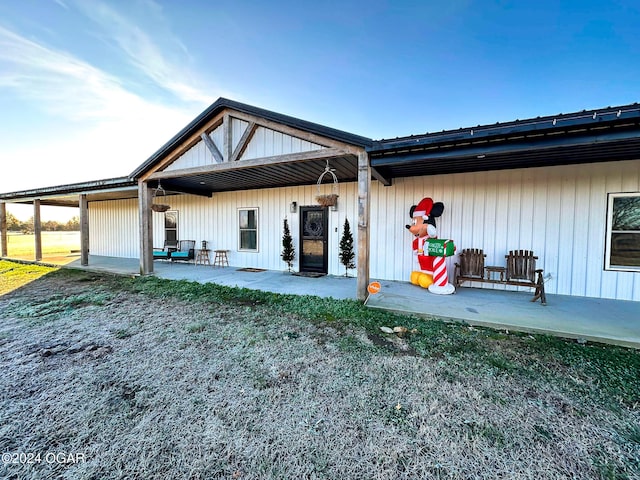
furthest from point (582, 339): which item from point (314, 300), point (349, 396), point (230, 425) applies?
point (230, 425)

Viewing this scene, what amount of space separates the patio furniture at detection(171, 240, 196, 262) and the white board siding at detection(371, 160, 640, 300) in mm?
7094

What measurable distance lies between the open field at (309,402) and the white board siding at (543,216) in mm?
2604

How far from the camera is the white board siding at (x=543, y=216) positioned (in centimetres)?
468

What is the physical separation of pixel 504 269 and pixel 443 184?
2.14 m

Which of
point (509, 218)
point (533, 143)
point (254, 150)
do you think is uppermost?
point (254, 150)

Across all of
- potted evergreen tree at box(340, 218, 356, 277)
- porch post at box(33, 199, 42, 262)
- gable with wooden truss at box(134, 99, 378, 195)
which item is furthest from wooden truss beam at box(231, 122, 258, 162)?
porch post at box(33, 199, 42, 262)

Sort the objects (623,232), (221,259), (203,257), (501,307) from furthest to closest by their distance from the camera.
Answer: (203,257) < (221,259) < (623,232) < (501,307)

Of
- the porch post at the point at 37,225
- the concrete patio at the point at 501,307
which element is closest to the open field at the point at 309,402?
the concrete patio at the point at 501,307

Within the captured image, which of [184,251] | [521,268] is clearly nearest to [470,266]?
[521,268]

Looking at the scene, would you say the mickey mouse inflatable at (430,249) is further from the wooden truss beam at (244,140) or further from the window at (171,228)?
the window at (171,228)

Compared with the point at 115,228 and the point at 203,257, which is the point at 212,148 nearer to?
the point at 203,257

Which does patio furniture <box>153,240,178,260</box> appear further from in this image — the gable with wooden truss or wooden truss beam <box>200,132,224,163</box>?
wooden truss beam <box>200,132,224,163</box>

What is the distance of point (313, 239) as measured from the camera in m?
7.36

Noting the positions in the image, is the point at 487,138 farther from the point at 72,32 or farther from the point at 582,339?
the point at 72,32
